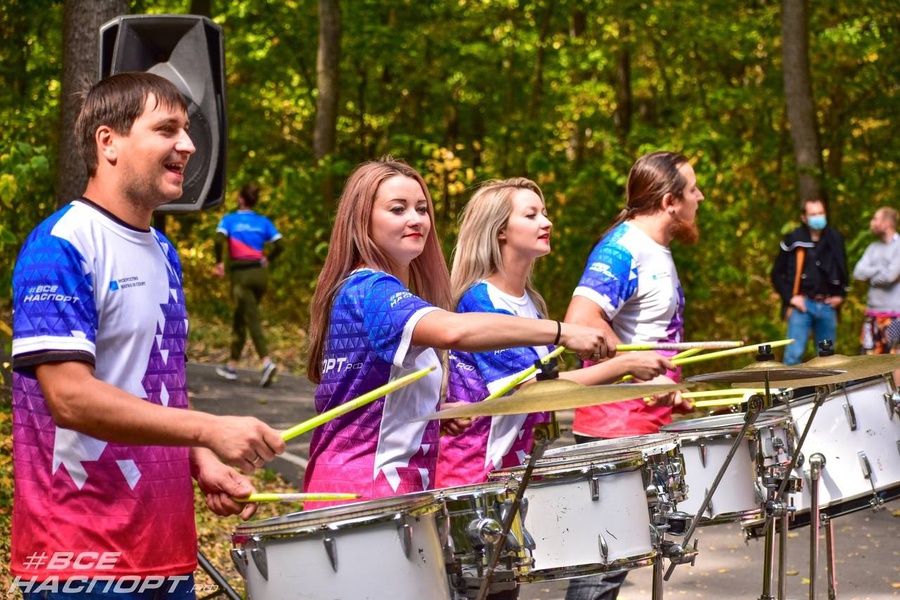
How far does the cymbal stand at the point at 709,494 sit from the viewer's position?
3.93 meters

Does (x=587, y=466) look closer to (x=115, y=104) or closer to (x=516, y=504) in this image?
(x=516, y=504)

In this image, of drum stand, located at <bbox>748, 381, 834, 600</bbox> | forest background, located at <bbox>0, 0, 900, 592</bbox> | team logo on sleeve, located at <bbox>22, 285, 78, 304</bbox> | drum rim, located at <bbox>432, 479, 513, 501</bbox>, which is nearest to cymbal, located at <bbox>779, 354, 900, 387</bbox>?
drum stand, located at <bbox>748, 381, 834, 600</bbox>

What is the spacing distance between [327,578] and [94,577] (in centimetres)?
50

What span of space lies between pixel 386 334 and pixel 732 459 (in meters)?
1.79

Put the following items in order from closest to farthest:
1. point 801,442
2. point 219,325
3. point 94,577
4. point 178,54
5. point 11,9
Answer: point 94,577 < point 801,442 < point 178,54 < point 11,9 < point 219,325

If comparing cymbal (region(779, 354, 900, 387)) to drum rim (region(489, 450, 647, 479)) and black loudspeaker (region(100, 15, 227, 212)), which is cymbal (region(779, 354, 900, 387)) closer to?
drum rim (region(489, 450, 647, 479))

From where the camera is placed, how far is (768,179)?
17.1 m

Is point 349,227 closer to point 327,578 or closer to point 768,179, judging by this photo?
point 327,578

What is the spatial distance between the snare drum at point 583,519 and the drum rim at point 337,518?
0.80m

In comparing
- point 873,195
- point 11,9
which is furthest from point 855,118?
point 11,9

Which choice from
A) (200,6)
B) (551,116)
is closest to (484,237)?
(200,6)

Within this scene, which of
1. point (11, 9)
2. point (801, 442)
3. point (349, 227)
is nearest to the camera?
point (349, 227)

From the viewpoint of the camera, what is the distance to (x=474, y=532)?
3312mm

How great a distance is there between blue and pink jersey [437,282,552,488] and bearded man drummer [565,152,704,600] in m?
0.50
